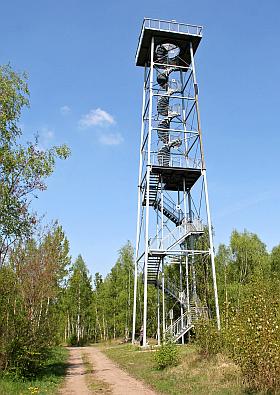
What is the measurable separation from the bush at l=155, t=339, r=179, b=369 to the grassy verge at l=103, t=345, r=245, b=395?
0.80ft

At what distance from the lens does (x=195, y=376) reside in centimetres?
1259

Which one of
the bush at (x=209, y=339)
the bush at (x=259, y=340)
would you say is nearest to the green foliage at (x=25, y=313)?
the bush at (x=209, y=339)

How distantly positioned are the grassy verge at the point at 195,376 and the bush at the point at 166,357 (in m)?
0.24

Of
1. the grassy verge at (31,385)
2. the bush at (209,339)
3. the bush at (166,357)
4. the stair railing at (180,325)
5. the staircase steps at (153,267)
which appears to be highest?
the staircase steps at (153,267)

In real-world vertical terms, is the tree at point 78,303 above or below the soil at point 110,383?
above

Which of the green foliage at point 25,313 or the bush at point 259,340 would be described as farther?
the green foliage at point 25,313

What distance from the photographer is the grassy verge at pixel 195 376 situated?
10594 mm

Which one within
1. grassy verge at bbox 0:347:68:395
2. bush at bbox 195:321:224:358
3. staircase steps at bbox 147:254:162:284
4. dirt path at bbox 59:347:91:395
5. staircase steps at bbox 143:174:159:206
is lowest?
dirt path at bbox 59:347:91:395

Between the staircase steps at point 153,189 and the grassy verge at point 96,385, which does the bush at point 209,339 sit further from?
the staircase steps at point 153,189

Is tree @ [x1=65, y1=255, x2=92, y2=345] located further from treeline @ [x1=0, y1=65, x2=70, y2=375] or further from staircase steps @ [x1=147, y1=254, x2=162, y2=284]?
treeline @ [x1=0, y1=65, x2=70, y2=375]

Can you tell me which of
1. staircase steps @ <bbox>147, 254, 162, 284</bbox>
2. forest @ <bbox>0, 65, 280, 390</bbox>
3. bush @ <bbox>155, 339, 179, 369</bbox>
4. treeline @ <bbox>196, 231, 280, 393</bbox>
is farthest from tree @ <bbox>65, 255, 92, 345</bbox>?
treeline @ <bbox>196, 231, 280, 393</bbox>

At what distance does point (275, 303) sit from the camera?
9.19 meters

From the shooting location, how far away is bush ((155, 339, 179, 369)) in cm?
1497

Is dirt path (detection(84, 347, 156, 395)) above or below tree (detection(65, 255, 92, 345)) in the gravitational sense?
below
